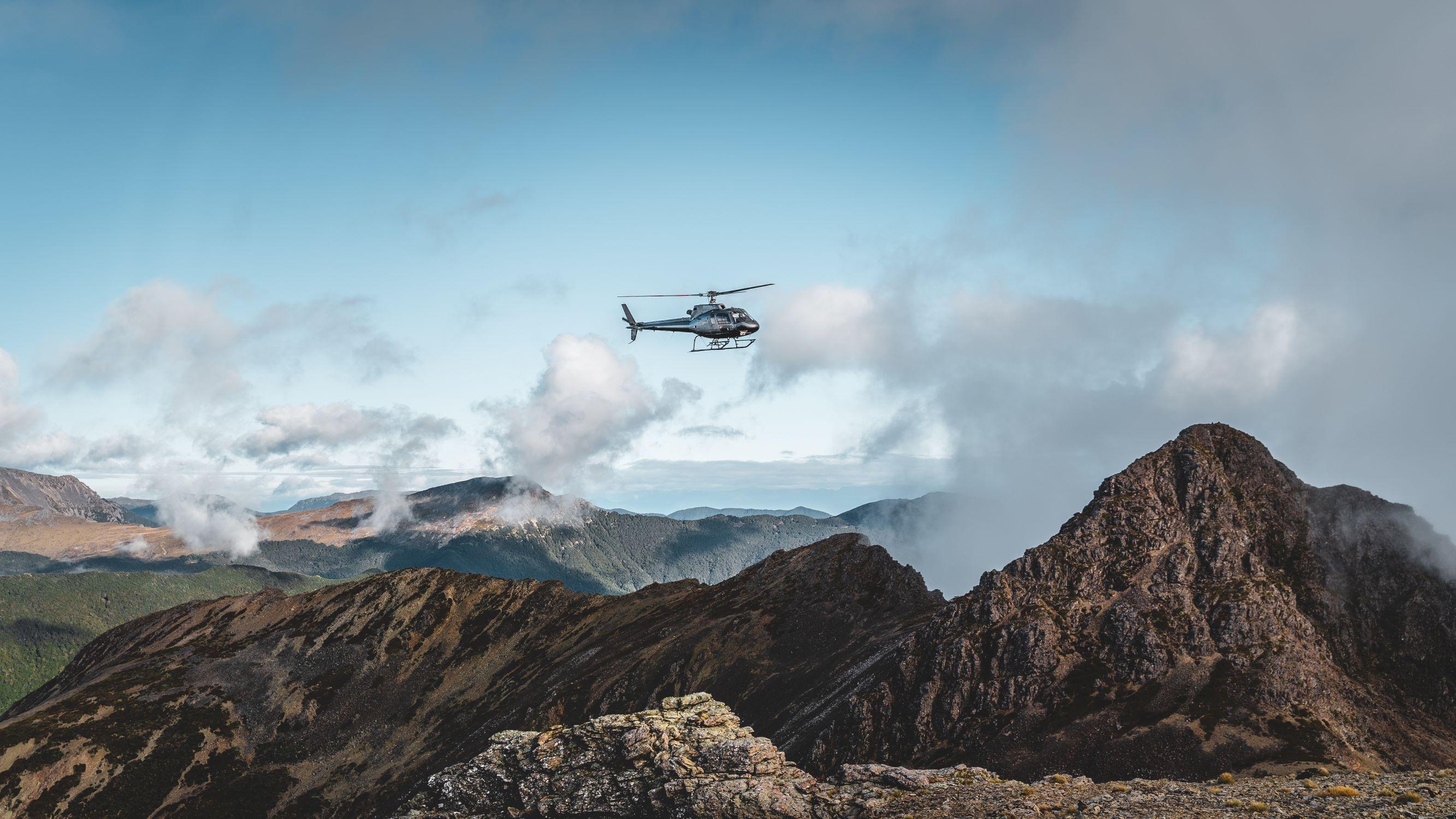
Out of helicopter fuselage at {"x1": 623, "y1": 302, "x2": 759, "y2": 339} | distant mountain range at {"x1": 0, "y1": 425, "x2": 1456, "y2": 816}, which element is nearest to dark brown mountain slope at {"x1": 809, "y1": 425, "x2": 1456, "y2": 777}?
distant mountain range at {"x1": 0, "y1": 425, "x2": 1456, "y2": 816}

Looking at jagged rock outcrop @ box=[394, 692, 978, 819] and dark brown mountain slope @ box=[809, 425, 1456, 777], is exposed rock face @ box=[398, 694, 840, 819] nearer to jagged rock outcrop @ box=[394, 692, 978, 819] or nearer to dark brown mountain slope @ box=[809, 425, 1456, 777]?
jagged rock outcrop @ box=[394, 692, 978, 819]

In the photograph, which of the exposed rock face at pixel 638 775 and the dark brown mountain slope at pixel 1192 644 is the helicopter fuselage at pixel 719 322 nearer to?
the dark brown mountain slope at pixel 1192 644

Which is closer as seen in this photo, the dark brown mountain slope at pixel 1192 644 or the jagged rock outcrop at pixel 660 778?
the jagged rock outcrop at pixel 660 778

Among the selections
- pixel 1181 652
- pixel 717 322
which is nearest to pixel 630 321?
pixel 717 322

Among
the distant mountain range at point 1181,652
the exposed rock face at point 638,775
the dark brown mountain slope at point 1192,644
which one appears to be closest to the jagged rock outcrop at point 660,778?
the exposed rock face at point 638,775

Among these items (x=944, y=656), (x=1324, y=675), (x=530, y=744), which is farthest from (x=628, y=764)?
(x=1324, y=675)

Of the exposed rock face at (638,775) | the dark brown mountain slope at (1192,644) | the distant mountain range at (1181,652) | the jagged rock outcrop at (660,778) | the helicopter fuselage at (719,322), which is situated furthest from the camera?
the helicopter fuselage at (719,322)
